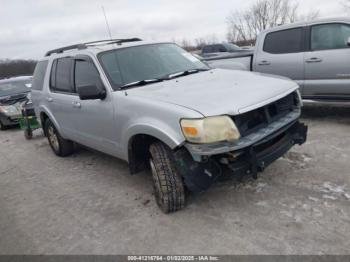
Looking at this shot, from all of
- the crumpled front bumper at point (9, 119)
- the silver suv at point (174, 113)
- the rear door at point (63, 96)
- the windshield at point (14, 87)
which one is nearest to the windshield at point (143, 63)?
the silver suv at point (174, 113)

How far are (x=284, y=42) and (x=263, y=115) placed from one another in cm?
370

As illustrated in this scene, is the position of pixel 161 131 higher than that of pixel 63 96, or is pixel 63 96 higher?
pixel 63 96

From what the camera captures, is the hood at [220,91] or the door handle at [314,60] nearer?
the hood at [220,91]

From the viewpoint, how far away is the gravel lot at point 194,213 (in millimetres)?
2857

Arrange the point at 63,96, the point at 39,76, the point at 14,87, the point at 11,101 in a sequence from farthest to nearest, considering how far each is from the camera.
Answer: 1. the point at 14,87
2. the point at 11,101
3. the point at 39,76
4. the point at 63,96

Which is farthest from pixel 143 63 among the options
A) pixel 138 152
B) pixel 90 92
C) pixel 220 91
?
pixel 220 91

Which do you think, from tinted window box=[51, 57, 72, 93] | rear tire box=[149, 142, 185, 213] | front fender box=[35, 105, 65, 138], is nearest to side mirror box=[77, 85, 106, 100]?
rear tire box=[149, 142, 185, 213]

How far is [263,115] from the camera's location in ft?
10.7

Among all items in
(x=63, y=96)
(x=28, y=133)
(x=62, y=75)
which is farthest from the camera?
(x=28, y=133)

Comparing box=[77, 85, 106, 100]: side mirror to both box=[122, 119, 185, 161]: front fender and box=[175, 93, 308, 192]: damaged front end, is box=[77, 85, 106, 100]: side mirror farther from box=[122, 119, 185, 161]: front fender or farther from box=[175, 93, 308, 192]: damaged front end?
box=[175, 93, 308, 192]: damaged front end

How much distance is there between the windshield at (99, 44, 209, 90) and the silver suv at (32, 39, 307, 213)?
0.01 m

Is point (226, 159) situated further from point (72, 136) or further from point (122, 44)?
point (72, 136)

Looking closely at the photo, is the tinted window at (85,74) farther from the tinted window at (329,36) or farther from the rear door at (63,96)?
the tinted window at (329,36)

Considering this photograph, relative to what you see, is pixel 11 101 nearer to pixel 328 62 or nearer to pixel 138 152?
pixel 138 152
